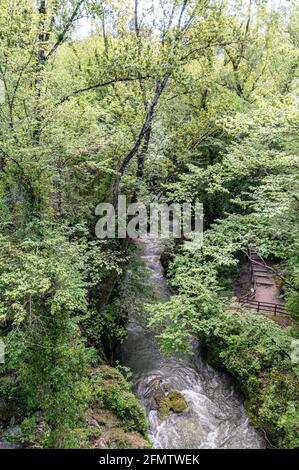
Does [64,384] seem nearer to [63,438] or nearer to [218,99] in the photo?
[63,438]

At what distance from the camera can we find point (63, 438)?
5.66 metres

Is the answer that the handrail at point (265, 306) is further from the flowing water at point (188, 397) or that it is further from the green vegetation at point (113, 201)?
the flowing water at point (188, 397)

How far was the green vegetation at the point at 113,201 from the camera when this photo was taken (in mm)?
5691

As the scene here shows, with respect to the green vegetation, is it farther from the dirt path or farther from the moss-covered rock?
the dirt path

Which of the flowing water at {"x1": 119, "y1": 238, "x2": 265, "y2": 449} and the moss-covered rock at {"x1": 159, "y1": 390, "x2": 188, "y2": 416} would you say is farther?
the moss-covered rock at {"x1": 159, "y1": 390, "x2": 188, "y2": 416}

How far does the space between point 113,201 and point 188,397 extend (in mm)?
6367

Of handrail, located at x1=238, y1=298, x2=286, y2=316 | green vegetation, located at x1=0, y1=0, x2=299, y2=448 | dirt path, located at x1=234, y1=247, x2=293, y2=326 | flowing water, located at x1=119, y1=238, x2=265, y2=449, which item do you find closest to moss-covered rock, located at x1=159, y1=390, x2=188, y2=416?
flowing water, located at x1=119, y1=238, x2=265, y2=449

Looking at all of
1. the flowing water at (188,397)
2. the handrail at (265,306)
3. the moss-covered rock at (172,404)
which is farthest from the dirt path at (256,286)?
the moss-covered rock at (172,404)

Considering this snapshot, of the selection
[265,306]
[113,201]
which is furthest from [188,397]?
[113,201]

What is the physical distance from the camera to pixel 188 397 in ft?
31.4

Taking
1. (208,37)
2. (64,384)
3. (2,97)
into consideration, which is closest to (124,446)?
(64,384)

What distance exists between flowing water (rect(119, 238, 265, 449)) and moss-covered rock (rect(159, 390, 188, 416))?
138 mm

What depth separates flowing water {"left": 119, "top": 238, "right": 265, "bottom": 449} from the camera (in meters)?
8.28

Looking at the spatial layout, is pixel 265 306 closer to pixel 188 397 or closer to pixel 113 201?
pixel 188 397
